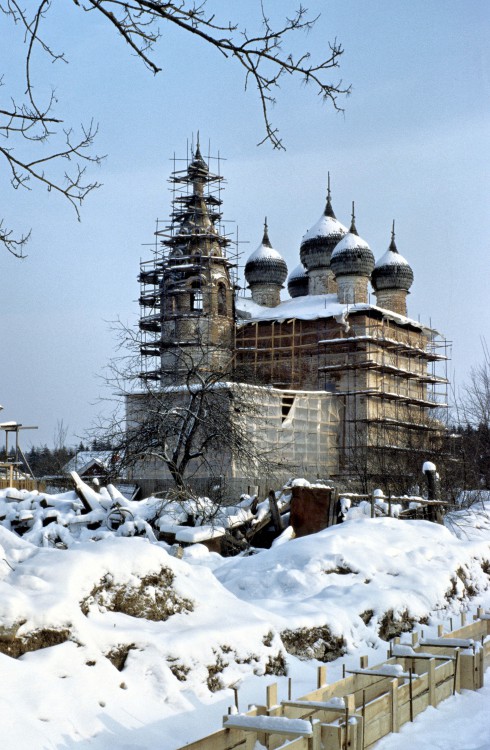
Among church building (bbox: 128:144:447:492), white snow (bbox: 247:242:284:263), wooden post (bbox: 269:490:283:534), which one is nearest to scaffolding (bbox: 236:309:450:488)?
church building (bbox: 128:144:447:492)

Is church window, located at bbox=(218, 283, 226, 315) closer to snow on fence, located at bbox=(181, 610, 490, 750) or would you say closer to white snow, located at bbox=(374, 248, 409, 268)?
white snow, located at bbox=(374, 248, 409, 268)

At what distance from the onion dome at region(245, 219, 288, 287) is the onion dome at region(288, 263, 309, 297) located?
8.76ft

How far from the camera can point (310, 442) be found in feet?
133

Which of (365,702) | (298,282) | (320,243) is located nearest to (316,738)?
(365,702)

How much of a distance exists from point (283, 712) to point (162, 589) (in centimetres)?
202

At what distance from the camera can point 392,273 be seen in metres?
50.3

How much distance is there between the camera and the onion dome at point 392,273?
165ft

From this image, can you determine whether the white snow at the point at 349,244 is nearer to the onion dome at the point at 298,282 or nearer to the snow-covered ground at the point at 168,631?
the onion dome at the point at 298,282

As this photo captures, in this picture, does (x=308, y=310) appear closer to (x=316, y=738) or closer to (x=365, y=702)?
(x=365, y=702)

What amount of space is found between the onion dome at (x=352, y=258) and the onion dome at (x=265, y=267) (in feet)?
16.8

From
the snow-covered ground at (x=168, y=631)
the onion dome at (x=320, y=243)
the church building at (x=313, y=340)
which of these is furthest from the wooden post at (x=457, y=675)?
the onion dome at (x=320, y=243)

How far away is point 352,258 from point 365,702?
1563 inches

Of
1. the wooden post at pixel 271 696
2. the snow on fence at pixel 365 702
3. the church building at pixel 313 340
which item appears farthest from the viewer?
the church building at pixel 313 340

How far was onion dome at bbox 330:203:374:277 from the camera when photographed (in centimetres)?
4562
